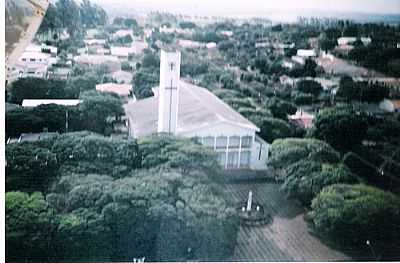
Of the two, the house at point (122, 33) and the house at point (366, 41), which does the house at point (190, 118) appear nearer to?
the house at point (122, 33)

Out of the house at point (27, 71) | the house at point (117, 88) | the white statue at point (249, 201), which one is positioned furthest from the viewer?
the white statue at point (249, 201)

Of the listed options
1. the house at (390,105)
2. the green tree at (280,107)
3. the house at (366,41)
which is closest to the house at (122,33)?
the green tree at (280,107)

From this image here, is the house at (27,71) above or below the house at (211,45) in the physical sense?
below

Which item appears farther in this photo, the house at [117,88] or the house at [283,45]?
the house at [283,45]

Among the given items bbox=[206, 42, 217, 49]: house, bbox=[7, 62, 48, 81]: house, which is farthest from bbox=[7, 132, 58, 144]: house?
bbox=[206, 42, 217, 49]: house

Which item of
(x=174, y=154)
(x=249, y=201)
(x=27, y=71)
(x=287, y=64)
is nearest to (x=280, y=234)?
(x=249, y=201)

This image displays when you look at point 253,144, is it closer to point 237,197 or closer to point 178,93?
point 237,197

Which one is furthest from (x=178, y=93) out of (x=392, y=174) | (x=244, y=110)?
(x=392, y=174)
